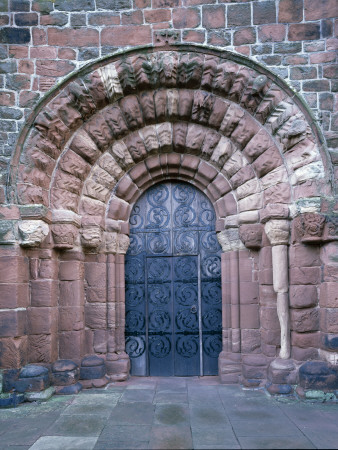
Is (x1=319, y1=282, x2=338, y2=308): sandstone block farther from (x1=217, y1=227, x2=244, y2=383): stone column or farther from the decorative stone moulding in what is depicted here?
(x1=217, y1=227, x2=244, y2=383): stone column

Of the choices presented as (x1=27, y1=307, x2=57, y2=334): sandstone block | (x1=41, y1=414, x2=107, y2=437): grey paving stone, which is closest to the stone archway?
(x1=27, y1=307, x2=57, y2=334): sandstone block

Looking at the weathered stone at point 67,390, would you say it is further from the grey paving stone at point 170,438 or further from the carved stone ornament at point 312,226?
the carved stone ornament at point 312,226

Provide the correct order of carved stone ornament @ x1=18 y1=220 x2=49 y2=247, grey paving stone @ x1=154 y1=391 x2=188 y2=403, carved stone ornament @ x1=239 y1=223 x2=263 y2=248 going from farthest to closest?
carved stone ornament @ x1=239 y1=223 x2=263 y2=248, carved stone ornament @ x1=18 y1=220 x2=49 y2=247, grey paving stone @ x1=154 y1=391 x2=188 y2=403

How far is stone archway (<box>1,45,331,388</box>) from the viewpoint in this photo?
5.66 m

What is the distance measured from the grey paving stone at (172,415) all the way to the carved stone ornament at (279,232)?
7.83 ft

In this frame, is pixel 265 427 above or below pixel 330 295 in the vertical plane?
below

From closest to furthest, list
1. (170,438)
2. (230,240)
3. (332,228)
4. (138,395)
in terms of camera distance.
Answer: (170,438)
(332,228)
(138,395)
(230,240)

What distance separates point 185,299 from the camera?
21.3ft

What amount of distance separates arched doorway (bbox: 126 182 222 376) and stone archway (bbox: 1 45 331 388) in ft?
0.87

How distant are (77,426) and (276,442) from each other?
199 centimetres

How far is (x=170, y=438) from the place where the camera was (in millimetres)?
4047

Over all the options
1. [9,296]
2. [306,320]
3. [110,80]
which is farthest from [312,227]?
[9,296]

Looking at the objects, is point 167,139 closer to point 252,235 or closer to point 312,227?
point 252,235

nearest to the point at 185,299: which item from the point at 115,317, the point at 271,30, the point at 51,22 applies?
the point at 115,317
